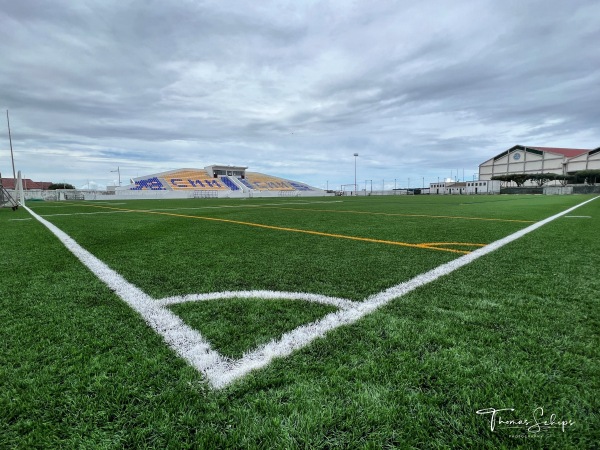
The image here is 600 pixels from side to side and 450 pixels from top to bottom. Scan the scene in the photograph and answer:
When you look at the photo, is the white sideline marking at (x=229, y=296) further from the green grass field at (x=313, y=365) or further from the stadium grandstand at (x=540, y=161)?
the stadium grandstand at (x=540, y=161)

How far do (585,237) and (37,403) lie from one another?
637cm

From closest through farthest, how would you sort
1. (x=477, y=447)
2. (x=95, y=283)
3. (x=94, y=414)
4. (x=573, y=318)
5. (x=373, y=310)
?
(x=477, y=447) → (x=94, y=414) → (x=573, y=318) → (x=373, y=310) → (x=95, y=283)

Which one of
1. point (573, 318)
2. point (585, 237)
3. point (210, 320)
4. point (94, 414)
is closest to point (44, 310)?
point (210, 320)

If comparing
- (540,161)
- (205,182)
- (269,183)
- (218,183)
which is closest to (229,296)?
(205,182)

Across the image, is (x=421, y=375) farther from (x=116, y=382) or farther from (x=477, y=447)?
(x=116, y=382)

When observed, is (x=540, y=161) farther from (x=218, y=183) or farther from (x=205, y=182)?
(x=205, y=182)

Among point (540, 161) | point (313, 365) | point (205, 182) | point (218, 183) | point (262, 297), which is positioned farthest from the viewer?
point (540, 161)

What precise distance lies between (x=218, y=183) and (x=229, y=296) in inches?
2419

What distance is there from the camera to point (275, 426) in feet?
3.50

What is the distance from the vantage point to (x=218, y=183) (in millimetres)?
61469

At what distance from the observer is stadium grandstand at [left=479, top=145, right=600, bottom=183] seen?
6469cm
